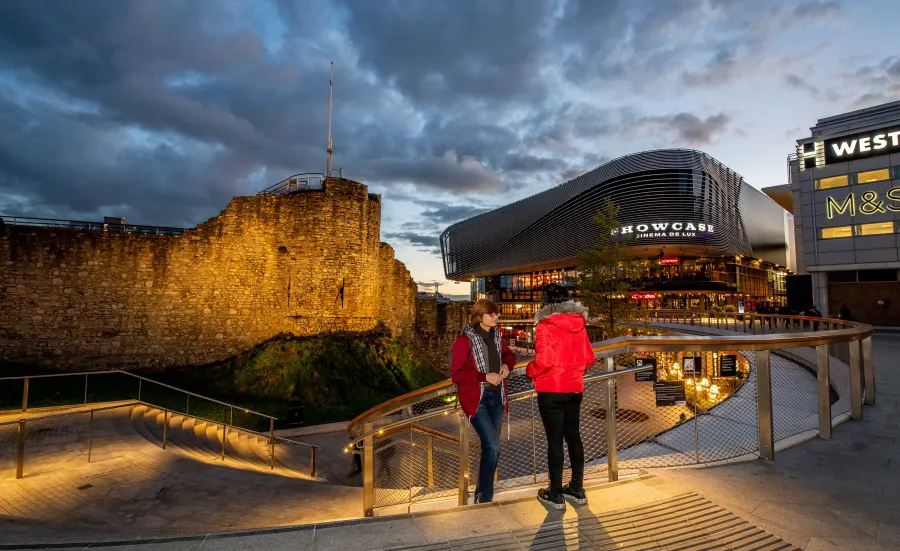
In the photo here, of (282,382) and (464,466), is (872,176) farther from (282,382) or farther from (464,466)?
(464,466)

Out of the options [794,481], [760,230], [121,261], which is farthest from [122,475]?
[760,230]

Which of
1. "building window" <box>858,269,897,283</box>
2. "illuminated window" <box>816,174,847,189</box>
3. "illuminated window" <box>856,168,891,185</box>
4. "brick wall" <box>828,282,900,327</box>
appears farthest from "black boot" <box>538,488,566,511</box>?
"illuminated window" <box>816,174,847,189</box>

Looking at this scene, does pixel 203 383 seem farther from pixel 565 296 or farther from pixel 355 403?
pixel 565 296

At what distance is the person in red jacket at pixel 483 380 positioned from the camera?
3.46m

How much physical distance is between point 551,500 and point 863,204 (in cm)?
4054

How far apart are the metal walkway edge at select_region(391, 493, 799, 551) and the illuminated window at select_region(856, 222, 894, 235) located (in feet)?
129

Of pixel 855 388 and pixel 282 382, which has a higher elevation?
pixel 855 388

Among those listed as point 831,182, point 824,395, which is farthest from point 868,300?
point 824,395

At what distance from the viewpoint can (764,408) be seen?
4.22m

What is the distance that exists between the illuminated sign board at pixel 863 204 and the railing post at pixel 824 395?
36.5 meters

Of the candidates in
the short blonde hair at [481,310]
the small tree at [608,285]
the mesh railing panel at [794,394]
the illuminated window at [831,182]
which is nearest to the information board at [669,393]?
the short blonde hair at [481,310]

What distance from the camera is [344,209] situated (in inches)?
755

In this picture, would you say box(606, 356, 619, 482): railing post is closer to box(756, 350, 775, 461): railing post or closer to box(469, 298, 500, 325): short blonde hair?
box(469, 298, 500, 325): short blonde hair

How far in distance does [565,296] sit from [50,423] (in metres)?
11.3
